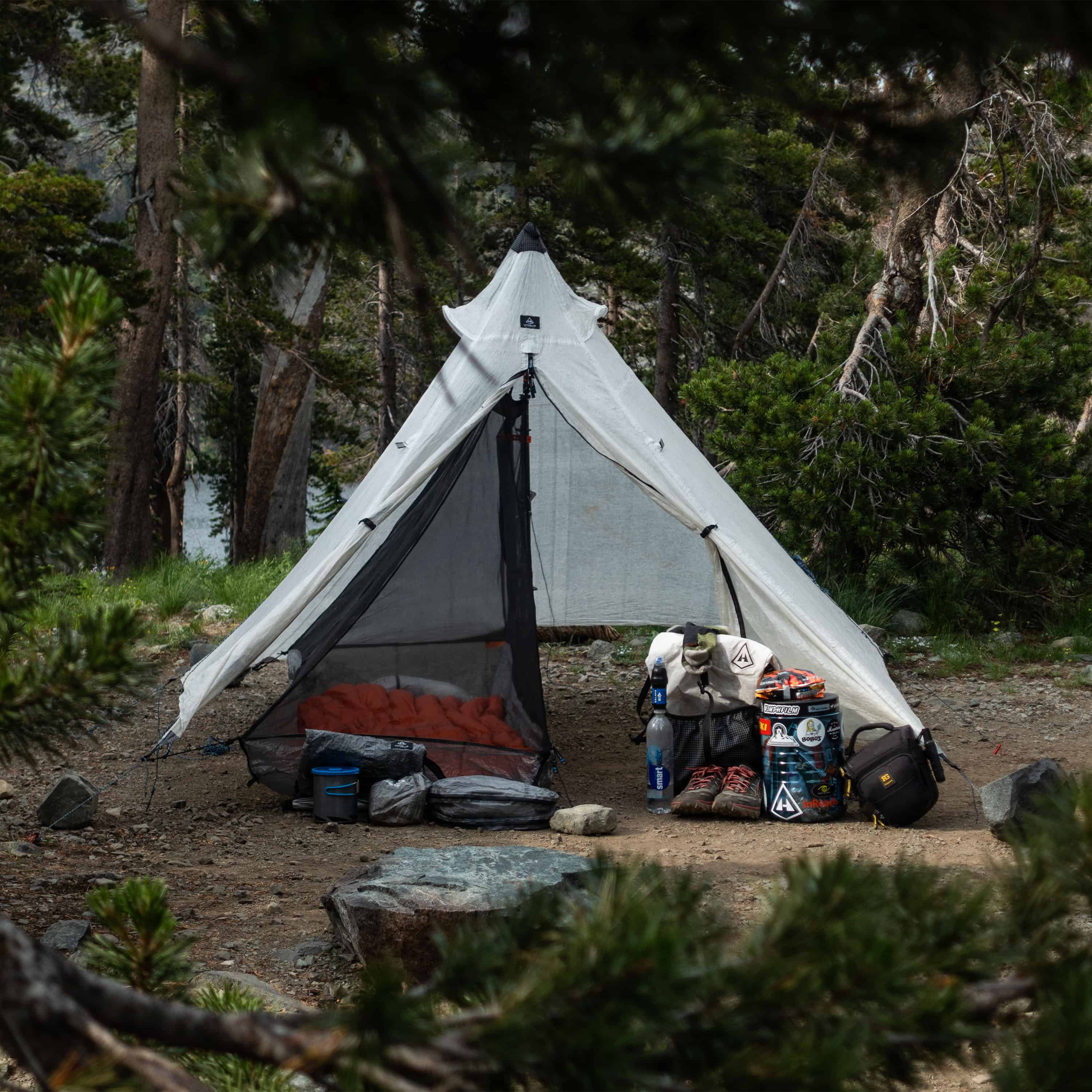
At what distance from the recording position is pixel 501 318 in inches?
247

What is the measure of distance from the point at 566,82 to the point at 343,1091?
1.12 metres

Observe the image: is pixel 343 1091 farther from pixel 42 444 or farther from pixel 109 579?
pixel 109 579

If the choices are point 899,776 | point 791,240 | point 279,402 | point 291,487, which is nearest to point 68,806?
point 899,776

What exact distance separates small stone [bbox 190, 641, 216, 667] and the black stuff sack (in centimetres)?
296

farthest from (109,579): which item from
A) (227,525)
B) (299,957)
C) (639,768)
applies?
(227,525)

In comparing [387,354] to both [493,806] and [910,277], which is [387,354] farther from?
[493,806]

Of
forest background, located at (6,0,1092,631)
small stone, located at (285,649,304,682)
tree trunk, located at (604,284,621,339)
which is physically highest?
tree trunk, located at (604,284,621,339)

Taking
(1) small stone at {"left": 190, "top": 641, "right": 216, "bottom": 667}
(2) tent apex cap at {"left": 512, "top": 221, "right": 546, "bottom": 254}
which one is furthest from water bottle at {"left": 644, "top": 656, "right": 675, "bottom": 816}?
(1) small stone at {"left": 190, "top": 641, "right": 216, "bottom": 667}

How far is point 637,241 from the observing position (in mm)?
13938

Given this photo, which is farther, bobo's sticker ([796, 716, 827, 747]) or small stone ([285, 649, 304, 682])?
small stone ([285, 649, 304, 682])

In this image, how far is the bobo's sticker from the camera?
5.18 meters

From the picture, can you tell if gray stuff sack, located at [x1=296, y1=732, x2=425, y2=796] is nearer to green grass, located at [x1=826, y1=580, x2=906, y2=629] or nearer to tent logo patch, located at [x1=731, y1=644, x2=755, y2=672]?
tent logo patch, located at [x1=731, y1=644, x2=755, y2=672]

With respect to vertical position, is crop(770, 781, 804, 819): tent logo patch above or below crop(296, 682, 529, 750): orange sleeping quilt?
below

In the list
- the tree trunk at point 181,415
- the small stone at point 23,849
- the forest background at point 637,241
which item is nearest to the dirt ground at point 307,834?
the small stone at point 23,849
